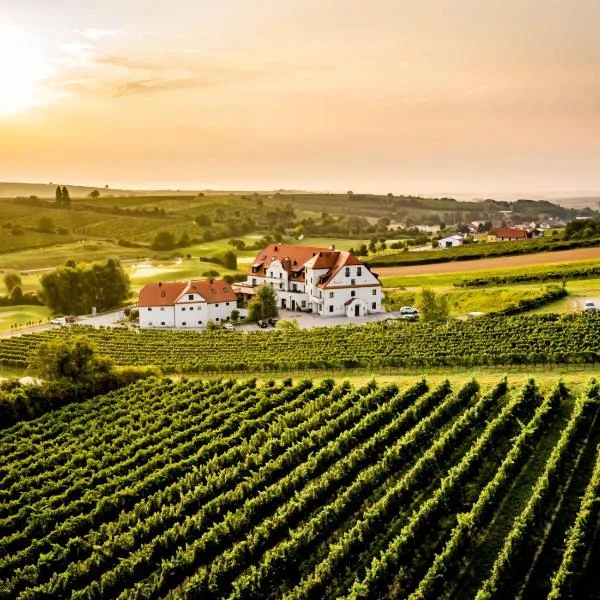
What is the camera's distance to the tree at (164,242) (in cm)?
14575

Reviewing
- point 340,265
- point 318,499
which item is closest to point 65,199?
point 340,265

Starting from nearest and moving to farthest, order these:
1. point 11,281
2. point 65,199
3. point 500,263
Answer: point 500,263, point 11,281, point 65,199

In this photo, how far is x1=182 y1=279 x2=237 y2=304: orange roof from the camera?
282ft

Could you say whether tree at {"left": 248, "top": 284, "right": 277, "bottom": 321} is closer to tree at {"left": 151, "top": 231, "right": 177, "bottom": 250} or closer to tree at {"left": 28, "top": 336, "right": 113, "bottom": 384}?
tree at {"left": 28, "top": 336, "right": 113, "bottom": 384}

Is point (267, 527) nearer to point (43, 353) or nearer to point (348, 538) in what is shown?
point (348, 538)

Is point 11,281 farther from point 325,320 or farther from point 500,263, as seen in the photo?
point 500,263

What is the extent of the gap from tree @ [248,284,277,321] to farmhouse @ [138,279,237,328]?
168 inches

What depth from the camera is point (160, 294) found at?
8600 cm

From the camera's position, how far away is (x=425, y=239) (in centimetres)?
15438

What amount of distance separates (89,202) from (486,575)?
173363 millimetres

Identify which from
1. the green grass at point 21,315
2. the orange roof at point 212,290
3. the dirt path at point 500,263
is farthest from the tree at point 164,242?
the orange roof at point 212,290

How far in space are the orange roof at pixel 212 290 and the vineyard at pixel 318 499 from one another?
41092 millimetres

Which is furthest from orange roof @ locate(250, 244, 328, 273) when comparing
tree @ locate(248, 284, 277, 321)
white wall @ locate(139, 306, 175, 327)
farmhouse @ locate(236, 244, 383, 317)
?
white wall @ locate(139, 306, 175, 327)

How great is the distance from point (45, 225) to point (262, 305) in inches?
3118
